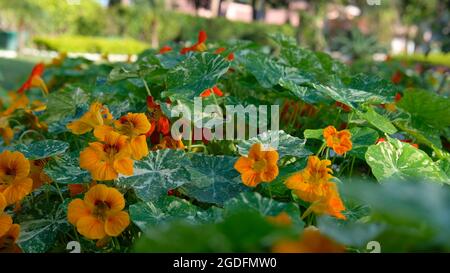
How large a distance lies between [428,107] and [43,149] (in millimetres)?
797

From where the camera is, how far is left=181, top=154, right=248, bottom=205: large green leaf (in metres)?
0.82

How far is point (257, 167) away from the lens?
28.2 inches

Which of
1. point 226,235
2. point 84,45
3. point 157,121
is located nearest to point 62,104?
point 157,121

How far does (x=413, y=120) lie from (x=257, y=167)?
1.98 feet

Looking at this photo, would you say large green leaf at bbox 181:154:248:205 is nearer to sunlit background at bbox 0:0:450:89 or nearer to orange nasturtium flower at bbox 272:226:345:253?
orange nasturtium flower at bbox 272:226:345:253

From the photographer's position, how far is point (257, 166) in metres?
0.72

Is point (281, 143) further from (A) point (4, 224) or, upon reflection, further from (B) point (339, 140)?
(A) point (4, 224)

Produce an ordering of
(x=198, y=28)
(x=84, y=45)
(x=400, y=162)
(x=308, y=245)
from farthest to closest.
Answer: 1. (x=198, y=28)
2. (x=84, y=45)
3. (x=400, y=162)
4. (x=308, y=245)

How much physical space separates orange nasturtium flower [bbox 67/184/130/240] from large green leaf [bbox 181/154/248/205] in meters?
0.15

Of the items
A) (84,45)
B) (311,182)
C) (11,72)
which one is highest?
(311,182)

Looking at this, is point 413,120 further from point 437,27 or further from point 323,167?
point 437,27

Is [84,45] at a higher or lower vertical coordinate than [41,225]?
lower

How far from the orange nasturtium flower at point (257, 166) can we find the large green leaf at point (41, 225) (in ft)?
0.93
